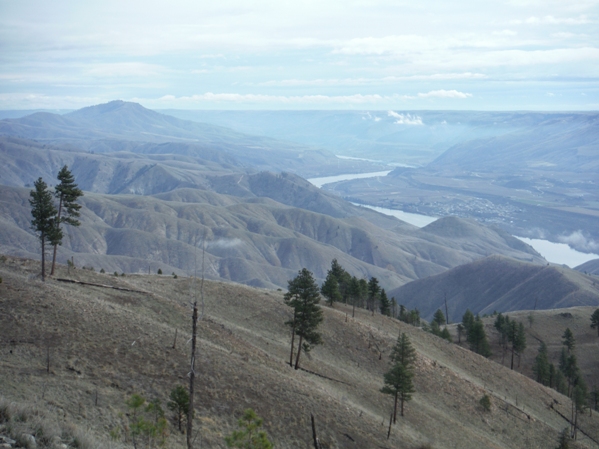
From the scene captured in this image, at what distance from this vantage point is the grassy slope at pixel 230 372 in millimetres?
27688

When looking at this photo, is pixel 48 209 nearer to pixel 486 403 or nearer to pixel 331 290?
pixel 331 290

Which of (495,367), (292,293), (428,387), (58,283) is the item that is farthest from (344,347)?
(58,283)

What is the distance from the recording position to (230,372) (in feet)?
114

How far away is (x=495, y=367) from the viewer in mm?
72000

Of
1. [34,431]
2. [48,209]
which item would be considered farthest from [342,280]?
[34,431]

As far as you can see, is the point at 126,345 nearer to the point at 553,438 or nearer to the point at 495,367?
the point at 553,438

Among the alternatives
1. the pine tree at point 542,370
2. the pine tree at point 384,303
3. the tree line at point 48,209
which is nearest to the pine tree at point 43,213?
the tree line at point 48,209

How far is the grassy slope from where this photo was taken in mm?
27688

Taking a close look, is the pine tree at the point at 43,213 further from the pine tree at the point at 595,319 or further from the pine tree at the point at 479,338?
the pine tree at the point at 595,319

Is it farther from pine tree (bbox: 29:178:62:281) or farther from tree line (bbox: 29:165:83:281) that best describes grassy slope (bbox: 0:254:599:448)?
pine tree (bbox: 29:178:62:281)

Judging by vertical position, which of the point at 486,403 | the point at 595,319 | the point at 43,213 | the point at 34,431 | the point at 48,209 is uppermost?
the point at 48,209

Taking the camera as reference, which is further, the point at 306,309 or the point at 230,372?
the point at 306,309

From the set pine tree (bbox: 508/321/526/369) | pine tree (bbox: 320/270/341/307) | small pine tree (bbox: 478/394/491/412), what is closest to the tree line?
pine tree (bbox: 320/270/341/307)

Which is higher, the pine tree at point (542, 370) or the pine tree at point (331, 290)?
the pine tree at point (331, 290)
